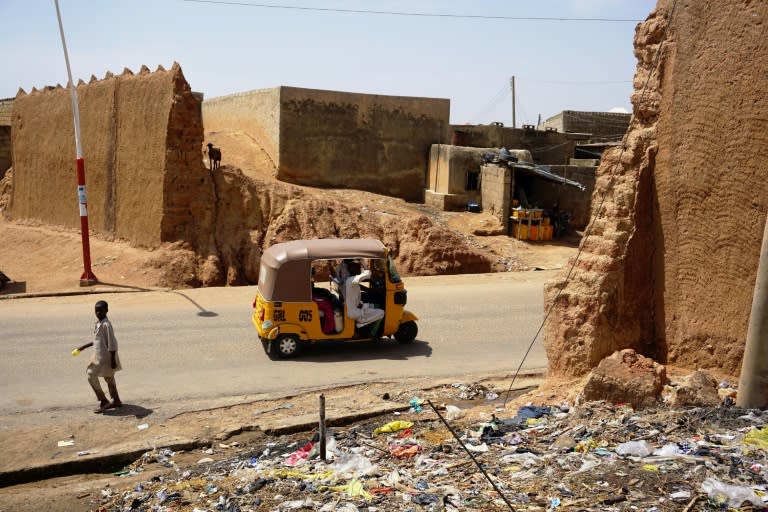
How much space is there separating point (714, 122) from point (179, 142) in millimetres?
14305

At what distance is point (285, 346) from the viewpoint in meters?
10.8

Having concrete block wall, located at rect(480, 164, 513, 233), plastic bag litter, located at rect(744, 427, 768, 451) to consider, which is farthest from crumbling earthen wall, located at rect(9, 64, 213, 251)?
plastic bag litter, located at rect(744, 427, 768, 451)

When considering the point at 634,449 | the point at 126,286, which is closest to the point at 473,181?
the point at 126,286

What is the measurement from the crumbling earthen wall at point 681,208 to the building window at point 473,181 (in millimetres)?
17904

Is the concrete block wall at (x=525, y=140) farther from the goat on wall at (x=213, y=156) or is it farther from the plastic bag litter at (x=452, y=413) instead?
the plastic bag litter at (x=452, y=413)

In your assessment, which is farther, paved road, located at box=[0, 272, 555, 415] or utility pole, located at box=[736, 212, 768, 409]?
paved road, located at box=[0, 272, 555, 415]

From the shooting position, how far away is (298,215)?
19984mm

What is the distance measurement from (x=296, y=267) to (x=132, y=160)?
1044 cm

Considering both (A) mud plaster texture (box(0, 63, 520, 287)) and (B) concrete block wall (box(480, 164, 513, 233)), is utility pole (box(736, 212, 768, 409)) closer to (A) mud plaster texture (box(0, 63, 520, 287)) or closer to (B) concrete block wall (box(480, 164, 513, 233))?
(A) mud plaster texture (box(0, 63, 520, 287))

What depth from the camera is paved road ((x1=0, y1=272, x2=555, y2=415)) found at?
31.3 feet

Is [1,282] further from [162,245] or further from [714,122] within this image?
[714,122]

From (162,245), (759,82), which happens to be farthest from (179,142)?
(759,82)

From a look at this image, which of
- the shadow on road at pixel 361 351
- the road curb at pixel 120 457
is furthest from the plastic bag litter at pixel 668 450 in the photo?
the shadow on road at pixel 361 351

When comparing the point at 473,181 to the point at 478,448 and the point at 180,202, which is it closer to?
the point at 180,202
